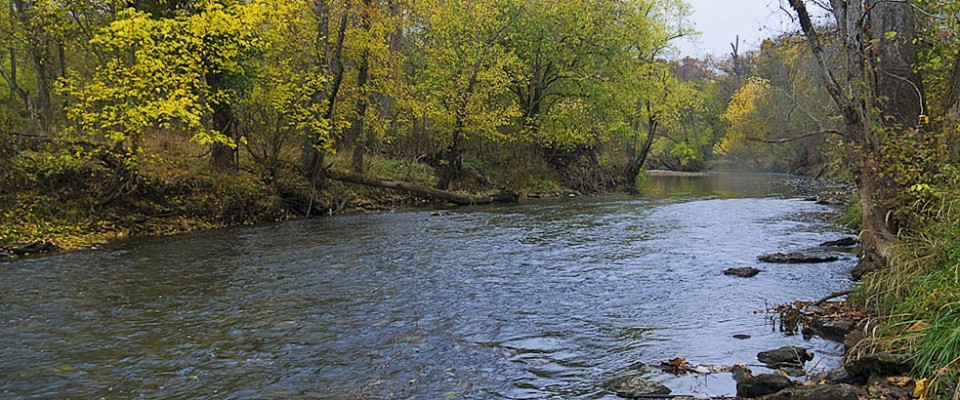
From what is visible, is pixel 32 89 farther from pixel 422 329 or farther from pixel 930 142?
pixel 930 142

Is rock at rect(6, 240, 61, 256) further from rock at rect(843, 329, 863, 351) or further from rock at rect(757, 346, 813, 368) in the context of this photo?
rock at rect(843, 329, 863, 351)

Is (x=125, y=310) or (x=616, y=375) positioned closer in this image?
(x=616, y=375)

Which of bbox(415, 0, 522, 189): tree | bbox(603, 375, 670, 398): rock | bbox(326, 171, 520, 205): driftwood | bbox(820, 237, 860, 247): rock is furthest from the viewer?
bbox(415, 0, 522, 189): tree

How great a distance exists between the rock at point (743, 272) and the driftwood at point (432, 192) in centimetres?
1459

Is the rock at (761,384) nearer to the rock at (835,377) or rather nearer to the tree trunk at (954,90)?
the rock at (835,377)

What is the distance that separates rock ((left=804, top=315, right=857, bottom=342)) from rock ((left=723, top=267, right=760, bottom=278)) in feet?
11.0

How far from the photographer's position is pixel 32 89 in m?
28.9

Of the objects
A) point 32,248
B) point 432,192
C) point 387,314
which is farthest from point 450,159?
point 387,314

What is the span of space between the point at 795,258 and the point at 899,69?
13.4 feet

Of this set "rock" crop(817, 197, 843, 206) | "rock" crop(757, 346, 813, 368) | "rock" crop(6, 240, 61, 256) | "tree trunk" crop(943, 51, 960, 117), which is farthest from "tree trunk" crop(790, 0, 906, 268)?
"rock" crop(817, 197, 843, 206)

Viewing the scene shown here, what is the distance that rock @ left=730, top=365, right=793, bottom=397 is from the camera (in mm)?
5398

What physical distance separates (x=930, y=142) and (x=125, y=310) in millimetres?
10451

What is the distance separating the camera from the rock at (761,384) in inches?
213

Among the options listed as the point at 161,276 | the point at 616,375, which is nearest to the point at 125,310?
the point at 161,276
